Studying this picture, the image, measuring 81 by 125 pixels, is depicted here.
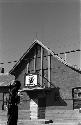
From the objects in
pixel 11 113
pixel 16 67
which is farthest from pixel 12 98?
pixel 16 67

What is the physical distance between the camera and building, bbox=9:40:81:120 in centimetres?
2567

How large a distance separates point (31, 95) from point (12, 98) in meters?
18.9

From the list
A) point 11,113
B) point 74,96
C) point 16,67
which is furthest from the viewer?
point 16,67

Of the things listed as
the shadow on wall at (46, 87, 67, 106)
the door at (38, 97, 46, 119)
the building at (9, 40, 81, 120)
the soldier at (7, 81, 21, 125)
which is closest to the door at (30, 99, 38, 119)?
the building at (9, 40, 81, 120)

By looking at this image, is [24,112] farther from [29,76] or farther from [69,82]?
[69,82]

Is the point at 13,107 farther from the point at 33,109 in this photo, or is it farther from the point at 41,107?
the point at 33,109

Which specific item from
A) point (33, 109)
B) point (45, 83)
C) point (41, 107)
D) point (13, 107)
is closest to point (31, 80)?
point (45, 83)

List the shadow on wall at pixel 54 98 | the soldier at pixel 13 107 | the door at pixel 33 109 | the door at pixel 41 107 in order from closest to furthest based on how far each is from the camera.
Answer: the soldier at pixel 13 107 → the shadow on wall at pixel 54 98 → the door at pixel 41 107 → the door at pixel 33 109

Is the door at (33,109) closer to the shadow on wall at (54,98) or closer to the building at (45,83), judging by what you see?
the building at (45,83)

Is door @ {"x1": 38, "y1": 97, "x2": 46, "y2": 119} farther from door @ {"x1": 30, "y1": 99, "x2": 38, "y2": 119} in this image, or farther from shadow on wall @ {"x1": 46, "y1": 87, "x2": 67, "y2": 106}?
shadow on wall @ {"x1": 46, "y1": 87, "x2": 67, "y2": 106}

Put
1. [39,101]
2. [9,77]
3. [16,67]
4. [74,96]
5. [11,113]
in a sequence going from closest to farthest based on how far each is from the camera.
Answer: [11,113]
[74,96]
[39,101]
[16,67]
[9,77]

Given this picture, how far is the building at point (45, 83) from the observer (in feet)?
84.2

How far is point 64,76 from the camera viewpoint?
2628 centimetres

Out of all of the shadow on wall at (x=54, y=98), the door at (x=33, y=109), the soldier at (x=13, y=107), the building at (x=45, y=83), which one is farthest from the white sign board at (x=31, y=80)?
the soldier at (x=13, y=107)
